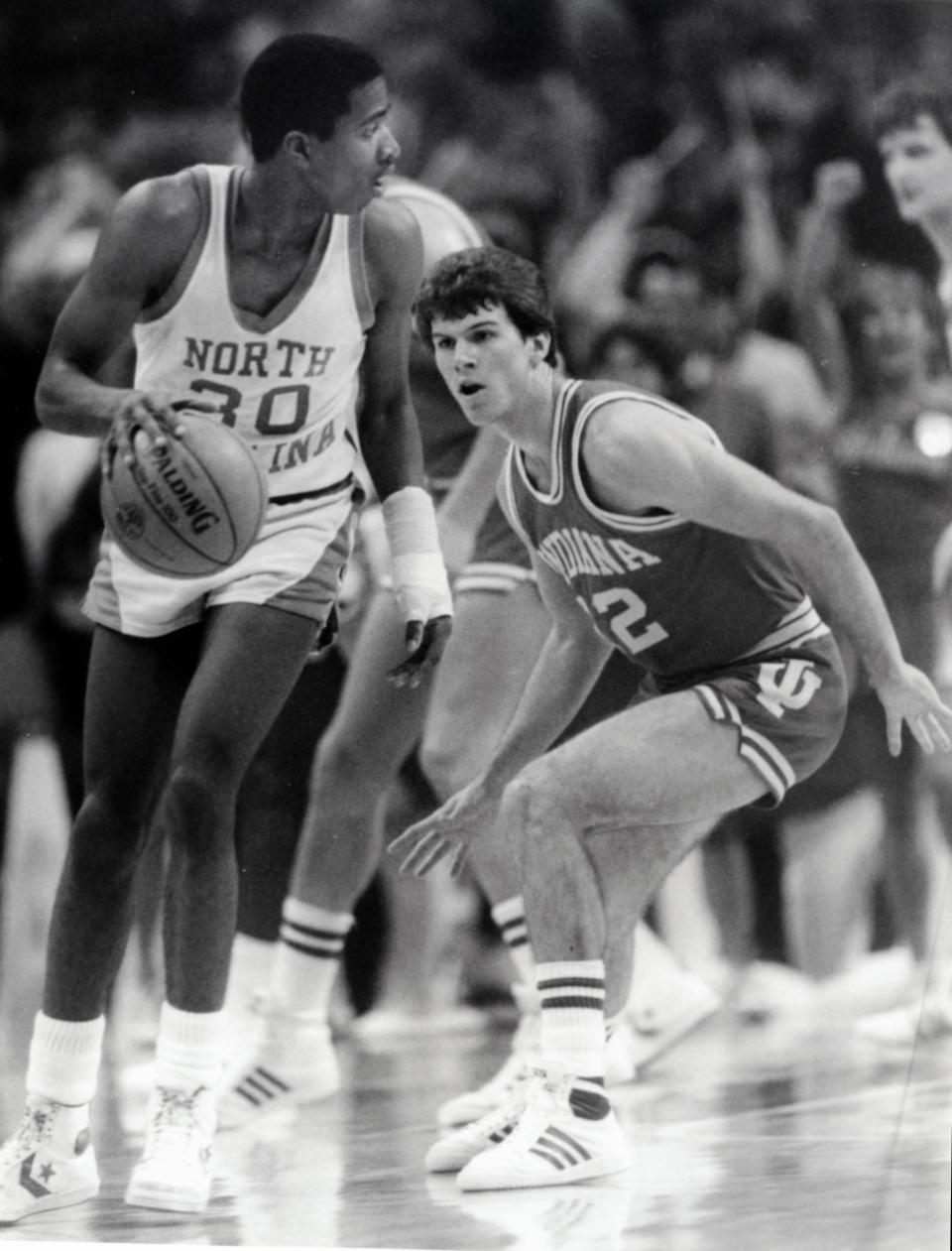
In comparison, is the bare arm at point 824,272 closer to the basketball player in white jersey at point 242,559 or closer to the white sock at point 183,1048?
the basketball player in white jersey at point 242,559

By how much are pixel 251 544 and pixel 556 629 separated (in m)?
0.50

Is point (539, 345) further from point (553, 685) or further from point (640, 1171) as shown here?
point (640, 1171)

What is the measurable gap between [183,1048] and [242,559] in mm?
639

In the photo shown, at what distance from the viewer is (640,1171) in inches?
97.1

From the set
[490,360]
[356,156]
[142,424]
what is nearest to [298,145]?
[356,156]

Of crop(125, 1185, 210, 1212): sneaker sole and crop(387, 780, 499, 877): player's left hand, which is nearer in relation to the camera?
crop(125, 1185, 210, 1212): sneaker sole

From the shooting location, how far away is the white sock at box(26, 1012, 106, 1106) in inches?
95.7

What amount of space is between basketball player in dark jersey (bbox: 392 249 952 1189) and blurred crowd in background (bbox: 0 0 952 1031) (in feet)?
2.49

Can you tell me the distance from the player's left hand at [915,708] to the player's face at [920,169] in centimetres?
123

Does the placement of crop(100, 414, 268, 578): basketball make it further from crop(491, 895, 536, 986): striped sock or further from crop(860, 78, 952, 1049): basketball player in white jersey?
crop(860, 78, 952, 1049): basketball player in white jersey

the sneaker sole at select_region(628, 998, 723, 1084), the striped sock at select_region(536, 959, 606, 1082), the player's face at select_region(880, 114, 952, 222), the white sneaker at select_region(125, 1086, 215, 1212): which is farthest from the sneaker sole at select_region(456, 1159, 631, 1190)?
the player's face at select_region(880, 114, 952, 222)

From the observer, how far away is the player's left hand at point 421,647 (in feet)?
8.66

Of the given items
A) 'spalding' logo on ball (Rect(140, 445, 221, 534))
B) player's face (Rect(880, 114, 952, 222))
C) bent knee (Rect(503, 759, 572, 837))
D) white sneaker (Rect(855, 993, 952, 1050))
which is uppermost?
player's face (Rect(880, 114, 952, 222))

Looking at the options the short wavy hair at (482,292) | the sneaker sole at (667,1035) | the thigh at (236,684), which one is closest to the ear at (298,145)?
the short wavy hair at (482,292)
